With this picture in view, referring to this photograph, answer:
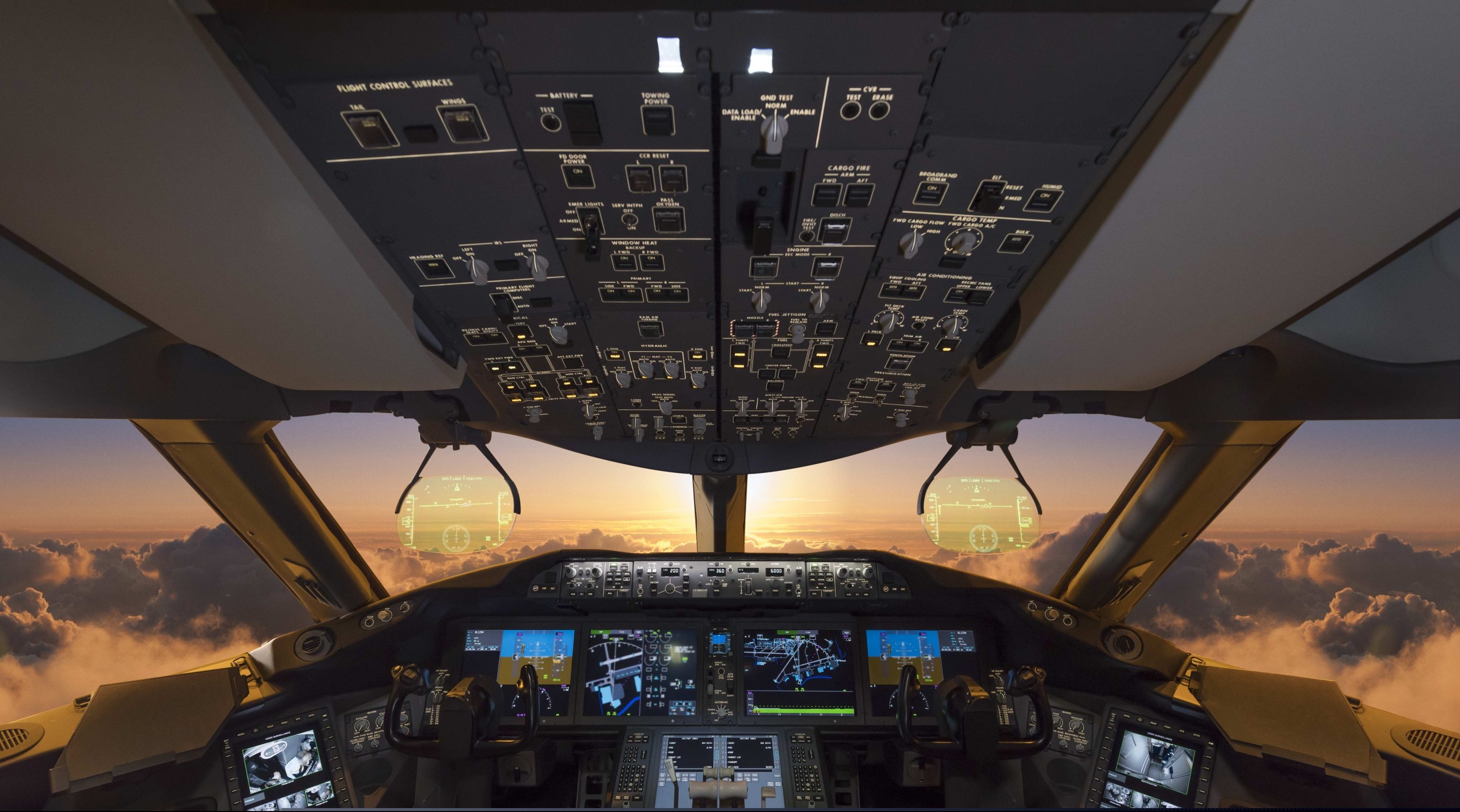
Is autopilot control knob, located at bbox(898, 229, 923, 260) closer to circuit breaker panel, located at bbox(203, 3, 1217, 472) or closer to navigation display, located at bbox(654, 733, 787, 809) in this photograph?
circuit breaker panel, located at bbox(203, 3, 1217, 472)

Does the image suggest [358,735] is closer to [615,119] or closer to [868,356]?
[868,356]

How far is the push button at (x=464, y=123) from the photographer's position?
4.15ft

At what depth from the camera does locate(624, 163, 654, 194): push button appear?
146 centimetres

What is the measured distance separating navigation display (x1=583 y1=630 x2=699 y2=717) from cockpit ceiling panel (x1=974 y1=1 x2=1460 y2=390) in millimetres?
2561

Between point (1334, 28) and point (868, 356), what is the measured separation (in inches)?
65.0

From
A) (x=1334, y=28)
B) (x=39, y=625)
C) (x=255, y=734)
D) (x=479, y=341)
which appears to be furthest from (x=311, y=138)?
(x=39, y=625)

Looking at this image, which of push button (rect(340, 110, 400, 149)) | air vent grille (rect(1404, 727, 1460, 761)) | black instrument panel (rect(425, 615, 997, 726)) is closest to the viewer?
push button (rect(340, 110, 400, 149))

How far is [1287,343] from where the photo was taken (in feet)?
6.91

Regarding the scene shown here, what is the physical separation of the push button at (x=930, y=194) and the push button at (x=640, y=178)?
665mm

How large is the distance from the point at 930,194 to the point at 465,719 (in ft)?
8.25

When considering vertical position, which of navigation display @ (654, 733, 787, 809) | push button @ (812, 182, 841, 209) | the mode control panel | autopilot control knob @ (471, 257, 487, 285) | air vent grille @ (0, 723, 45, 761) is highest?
push button @ (812, 182, 841, 209)

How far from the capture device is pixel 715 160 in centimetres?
144

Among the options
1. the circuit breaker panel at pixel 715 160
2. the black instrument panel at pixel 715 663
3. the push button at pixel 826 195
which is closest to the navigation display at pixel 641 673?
the black instrument panel at pixel 715 663

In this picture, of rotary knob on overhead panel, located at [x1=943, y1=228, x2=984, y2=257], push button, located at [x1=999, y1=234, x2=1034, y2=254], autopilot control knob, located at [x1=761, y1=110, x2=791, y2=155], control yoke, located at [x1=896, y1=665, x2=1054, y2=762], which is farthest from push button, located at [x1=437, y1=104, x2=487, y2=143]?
control yoke, located at [x1=896, y1=665, x2=1054, y2=762]
